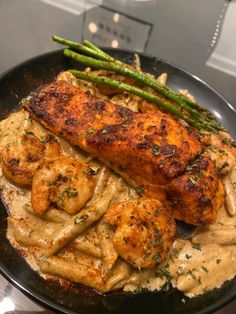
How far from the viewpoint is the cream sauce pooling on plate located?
2.69 metres

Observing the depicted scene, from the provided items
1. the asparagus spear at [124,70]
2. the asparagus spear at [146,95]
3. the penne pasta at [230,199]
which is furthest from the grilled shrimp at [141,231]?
the asparagus spear at [124,70]

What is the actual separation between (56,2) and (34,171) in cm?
324

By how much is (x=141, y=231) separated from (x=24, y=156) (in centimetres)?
100

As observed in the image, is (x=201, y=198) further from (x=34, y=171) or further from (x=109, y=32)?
(x=109, y=32)

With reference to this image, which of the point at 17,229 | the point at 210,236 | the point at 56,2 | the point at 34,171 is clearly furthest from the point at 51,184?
the point at 56,2

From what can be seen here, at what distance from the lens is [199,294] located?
270cm

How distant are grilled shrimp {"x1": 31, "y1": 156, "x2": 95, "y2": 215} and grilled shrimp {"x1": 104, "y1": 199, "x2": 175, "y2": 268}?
23 centimetres

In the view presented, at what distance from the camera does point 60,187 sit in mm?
2754

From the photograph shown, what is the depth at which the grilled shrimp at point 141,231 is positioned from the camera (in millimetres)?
2570

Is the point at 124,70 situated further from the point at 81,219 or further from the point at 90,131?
the point at 81,219

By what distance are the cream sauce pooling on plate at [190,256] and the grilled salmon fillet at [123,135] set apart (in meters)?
0.19

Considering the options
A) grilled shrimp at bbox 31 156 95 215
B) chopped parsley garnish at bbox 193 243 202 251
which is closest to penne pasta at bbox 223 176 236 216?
chopped parsley garnish at bbox 193 243 202 251

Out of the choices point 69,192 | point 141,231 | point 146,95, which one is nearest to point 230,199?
point 141,231

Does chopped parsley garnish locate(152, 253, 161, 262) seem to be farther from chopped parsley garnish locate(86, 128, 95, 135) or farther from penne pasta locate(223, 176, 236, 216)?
chopped parsley garnish locate(86, 128, 95, 135)
